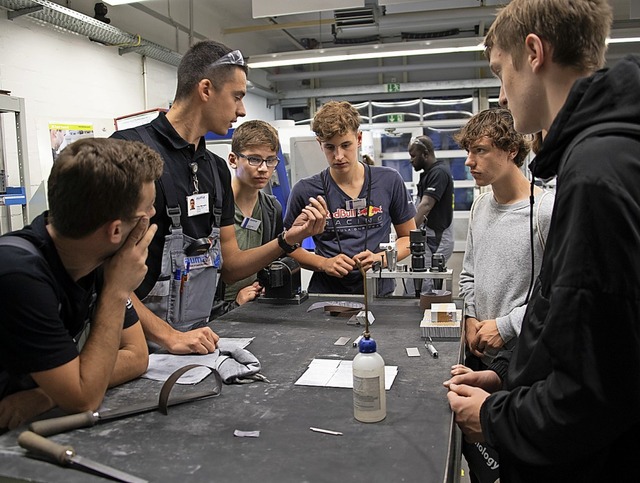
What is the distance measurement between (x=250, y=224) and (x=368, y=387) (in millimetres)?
1612

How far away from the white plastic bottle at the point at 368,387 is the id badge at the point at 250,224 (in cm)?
156

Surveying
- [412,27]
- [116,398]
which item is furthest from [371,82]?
[116,398]

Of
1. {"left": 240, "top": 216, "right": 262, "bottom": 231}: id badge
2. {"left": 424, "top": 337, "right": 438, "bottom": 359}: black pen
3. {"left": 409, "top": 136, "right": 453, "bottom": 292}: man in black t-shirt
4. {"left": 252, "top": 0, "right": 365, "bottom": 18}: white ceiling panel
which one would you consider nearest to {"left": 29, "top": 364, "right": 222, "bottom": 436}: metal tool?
{"left": 424, "top": 337, "right": 438, "bottom": 359}: black pen

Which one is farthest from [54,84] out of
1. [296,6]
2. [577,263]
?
[577,263]

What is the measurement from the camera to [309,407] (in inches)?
47.3

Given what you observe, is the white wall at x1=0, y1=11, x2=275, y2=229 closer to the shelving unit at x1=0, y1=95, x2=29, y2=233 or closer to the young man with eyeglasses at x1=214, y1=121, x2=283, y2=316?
the shelving unit at x1=0, y1=95, x2=29, y2=233

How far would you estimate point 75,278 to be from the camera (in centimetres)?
127

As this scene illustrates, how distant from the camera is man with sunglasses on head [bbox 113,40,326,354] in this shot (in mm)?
1708

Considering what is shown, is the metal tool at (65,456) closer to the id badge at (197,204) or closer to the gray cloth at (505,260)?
the id badge at (197,204)

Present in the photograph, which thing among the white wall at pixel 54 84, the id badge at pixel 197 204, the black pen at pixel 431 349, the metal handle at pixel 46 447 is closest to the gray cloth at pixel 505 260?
the black pen at pixel 431 349

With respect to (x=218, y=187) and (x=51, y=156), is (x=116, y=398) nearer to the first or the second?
(x=218, y=187)

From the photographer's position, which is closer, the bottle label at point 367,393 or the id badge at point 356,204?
the bottle label at point 367,393

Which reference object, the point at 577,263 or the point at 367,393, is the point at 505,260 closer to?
the point at 367,393

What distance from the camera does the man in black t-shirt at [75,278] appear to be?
111cm
